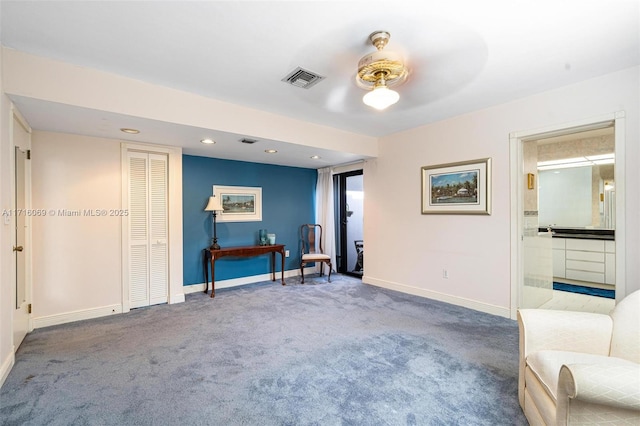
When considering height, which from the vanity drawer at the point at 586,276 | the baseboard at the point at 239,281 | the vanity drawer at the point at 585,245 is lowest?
the baseboard at the point at 239,281

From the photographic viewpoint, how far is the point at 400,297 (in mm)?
4152

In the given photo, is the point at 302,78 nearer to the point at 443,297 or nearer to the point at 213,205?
the point at 213,205

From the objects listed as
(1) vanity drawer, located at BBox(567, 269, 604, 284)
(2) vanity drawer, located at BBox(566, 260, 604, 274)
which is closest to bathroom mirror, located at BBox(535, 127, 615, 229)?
(2) vanity drawer, located at BBox(566, 260, 604, 274)

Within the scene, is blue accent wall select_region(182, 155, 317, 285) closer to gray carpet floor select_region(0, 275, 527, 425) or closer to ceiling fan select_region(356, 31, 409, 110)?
gray carpet floor select_region(0, 275, 527, 425)

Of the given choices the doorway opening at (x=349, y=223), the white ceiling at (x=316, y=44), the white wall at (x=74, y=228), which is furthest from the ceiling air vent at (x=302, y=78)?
the doorway opening at (x=349, y=223)

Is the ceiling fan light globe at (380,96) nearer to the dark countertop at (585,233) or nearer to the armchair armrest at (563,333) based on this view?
the armchair armrest at (563,333)

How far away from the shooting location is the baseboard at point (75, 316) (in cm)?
315

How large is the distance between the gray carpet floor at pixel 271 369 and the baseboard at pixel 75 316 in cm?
13

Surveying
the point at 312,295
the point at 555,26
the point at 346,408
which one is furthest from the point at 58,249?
the point at 555,26

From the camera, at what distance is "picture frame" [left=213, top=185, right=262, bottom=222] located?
16.0 ft

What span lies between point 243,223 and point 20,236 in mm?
2753

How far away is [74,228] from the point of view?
3355 millimetres

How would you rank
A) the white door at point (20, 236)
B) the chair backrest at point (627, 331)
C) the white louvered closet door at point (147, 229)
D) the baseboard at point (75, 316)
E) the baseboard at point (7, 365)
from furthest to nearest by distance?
the white louvered closet door at point (147, 229)
the baseboard at point (75, 316)
the white door at point (20, 236)
the baseboard at point (7, 365)
the chair backrest at point (627, 331)

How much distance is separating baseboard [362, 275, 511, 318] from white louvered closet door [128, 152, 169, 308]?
3135 millimetres
